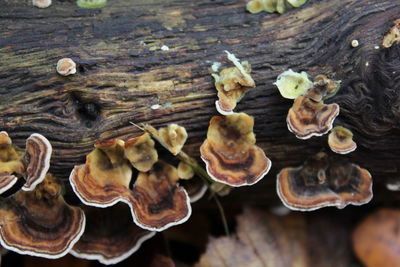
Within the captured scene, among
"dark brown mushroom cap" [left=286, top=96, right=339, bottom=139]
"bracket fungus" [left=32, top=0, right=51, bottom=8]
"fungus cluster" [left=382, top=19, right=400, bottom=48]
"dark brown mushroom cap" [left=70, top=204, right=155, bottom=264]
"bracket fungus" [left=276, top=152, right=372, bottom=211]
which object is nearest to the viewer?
"dark brown mushroom cap" [left=286, top=96, right=339, bottom=139]

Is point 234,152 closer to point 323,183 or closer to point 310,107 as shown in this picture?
point 310,107

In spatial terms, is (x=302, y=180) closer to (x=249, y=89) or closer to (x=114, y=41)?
(x=249, y=89)


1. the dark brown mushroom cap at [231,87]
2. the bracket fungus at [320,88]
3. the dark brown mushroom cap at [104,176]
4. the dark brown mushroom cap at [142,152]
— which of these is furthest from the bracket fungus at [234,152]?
the dark brown mushroom cap at [104,176]

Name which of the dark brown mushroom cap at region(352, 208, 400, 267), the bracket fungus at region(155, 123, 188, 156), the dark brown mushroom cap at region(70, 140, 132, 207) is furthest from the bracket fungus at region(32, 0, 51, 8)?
the dark brown mushroom cap at region(352, 208, 400, 267)

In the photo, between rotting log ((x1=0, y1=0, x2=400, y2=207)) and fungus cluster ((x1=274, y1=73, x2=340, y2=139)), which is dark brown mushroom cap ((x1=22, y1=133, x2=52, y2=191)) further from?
fungus cluster ((x1=274, y1=73, x2=340, y2=139))

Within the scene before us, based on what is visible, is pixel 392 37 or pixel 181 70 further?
pixel 181 70

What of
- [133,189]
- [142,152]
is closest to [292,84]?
[142,152]
